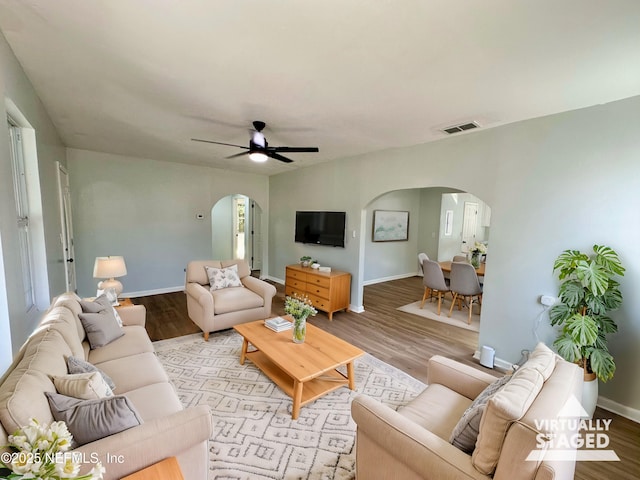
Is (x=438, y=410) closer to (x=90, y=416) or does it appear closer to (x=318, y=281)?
(x=90, y=416)

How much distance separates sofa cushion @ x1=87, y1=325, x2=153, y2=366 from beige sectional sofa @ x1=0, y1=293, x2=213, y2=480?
4cm

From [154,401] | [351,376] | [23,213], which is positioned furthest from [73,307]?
[351,376]

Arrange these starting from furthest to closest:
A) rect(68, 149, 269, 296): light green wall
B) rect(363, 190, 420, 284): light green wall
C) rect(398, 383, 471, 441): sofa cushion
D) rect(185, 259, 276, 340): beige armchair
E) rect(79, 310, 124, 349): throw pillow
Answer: rect(363, 190, 420, 284): light green wall → rect(68, 149, 269, 296): light green wall → rect(185, 259, 276, 340): beige armchair → rect(79, 310, 124, 349): throw pillow → rect(398, 383, 471, 441): sofa cushion

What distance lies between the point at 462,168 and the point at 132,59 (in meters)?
3.30

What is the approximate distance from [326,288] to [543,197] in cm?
296

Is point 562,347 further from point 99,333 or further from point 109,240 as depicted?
point 109,240

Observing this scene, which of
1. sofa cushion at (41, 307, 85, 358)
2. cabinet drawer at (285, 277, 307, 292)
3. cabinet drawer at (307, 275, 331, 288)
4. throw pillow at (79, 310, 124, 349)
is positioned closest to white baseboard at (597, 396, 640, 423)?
cabinet drawer at (307, 275, 331, 288)

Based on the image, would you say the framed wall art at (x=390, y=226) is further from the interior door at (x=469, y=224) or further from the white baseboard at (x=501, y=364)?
the white baseboard at (x=501, y=364)

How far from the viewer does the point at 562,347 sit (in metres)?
2.22

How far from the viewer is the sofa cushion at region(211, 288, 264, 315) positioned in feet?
11.6

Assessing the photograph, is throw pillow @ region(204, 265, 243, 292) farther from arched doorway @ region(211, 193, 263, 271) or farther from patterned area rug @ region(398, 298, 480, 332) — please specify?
arched doorway @ region(211, 193, 263, 271)

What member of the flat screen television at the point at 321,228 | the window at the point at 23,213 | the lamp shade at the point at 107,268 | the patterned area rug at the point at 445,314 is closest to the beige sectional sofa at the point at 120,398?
the window at the point at 23,213

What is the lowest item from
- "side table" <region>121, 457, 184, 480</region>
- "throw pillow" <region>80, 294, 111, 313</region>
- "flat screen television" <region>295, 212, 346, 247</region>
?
"side table" <region>121, 457, 184, 480</region>

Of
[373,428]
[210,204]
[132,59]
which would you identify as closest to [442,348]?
[373,428]
